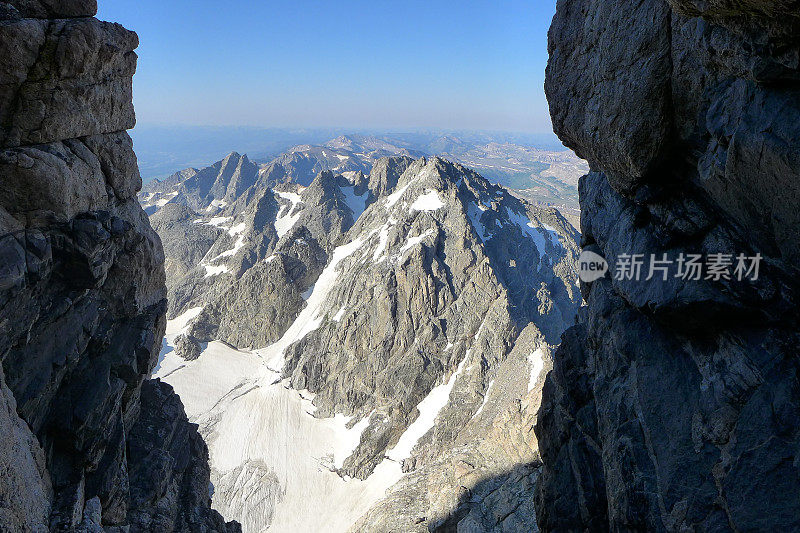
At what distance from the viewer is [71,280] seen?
2209 centimetres

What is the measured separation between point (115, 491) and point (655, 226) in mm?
32877

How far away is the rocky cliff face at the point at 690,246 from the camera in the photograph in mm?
10133

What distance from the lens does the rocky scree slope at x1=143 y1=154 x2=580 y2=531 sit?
7788cm

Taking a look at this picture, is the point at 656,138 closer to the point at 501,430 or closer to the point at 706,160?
the point at 706,160

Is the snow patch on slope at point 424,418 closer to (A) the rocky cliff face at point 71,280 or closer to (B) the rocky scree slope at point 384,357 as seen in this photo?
(B) the rocky scree slope at point 384,357

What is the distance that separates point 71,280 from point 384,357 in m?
91.5

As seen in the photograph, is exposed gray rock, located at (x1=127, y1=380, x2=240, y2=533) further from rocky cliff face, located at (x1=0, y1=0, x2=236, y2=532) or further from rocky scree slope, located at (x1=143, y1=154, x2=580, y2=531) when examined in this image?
rocky scree slope, located at (x1=143, y1=154, x2=580, y2=531)

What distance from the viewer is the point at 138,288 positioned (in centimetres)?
2775

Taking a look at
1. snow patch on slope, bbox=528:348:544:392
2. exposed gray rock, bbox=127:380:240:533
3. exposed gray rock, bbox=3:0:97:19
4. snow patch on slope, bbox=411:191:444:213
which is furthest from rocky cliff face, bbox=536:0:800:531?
snow patch on slope, bbox=411:191:444:213

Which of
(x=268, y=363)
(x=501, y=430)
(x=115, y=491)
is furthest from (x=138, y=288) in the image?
(x=268, y=363)

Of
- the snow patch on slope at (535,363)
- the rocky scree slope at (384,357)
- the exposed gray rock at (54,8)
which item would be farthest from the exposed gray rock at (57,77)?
the snow patch on slope at (535,363)

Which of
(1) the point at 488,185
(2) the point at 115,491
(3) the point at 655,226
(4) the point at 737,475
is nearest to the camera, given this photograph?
(4) the point at 737,475

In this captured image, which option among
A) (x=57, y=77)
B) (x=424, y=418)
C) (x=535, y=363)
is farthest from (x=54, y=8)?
(x=424, y=418)

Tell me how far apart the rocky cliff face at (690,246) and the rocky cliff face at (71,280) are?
24062mm
